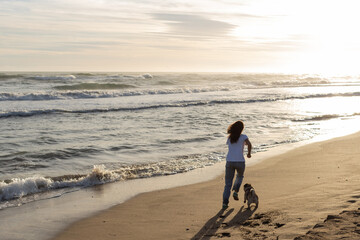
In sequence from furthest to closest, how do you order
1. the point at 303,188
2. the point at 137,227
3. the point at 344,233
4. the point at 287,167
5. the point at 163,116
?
the point at 163,116
the point at 287,167
the point at 303,188
the point at 137,227
the point at 344,233

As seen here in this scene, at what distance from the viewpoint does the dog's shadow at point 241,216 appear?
5.68m

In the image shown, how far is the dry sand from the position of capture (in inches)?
198

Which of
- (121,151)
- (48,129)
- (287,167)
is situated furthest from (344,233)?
(48,129)

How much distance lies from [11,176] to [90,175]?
1.85 m

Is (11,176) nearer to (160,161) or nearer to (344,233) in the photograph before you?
(160,161)

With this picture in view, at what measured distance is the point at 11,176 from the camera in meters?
8.76

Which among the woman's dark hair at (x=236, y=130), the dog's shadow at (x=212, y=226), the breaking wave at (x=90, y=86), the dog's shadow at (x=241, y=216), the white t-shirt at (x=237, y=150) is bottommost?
the dog's shadow at (x=212, y=226)

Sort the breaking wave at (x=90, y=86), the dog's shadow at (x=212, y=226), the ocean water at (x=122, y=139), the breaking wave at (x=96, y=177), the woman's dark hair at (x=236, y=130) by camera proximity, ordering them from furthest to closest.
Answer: the breaking wave at (x=90, y=86), the ocean water at (x=122, y=139), the breaking wave at (x=96, y=177), the woman's dark hair at (x=236, y=130), the dog's shadow at (x=212, y=226)

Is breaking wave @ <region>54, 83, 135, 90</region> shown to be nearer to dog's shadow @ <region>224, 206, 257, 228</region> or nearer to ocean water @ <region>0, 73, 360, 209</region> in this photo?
ocean water @ <region>0, 73, 360, 209</region>

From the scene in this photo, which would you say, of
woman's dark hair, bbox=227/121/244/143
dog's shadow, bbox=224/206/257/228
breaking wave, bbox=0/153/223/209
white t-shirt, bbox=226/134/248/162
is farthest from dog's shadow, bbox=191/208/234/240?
breaking wave, bbox=0/153/223/209

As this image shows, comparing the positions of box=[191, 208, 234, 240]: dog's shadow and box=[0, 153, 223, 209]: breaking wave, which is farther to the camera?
box=[0, 153, 223, 209]: breaking wave

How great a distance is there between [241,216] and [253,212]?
0.23 metres

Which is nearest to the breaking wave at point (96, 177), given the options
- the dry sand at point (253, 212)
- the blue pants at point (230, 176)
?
the dry sand at point (253, 212)

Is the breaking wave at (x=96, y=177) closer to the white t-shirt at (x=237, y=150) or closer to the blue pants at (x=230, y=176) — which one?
the blue pants at (x=230, y=176)
